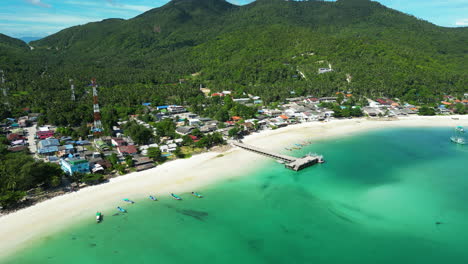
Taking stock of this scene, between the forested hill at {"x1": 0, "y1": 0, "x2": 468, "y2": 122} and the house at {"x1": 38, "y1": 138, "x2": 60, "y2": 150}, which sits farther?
the forested hill at {"x1": 0, "y1": 0, "x2": 468, "y2": 122}

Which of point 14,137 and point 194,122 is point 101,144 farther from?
point 194,122

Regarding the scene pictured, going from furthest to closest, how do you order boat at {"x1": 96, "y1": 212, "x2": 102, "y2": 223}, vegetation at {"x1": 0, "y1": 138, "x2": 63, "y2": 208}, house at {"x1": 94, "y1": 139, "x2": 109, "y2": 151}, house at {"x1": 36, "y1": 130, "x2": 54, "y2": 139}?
1. house at {"x1": 36, "y1": 130, "x2": 54, "y2": 139}
2. house at {"x1": 94, "y1": 139, "x2": 109, "y2": 151}
3. vegetation at {"x1": 0, "y1": 138, "x2": 63, "y2": 208}
4. boat at {"x1": 96, "y1": 212, "x2": 102, "y2": 223}

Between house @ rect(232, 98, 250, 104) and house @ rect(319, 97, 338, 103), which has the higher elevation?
house @ rect(319, 97, 338, 103)

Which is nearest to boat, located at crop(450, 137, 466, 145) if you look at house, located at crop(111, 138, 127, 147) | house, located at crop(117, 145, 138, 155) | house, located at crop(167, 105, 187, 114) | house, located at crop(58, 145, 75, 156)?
house, located at crop(167, 105, 187, 114)

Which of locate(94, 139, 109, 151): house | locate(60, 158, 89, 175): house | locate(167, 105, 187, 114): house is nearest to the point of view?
locate(60, 158, 89, 175): house

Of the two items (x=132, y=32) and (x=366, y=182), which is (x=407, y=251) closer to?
(x=366, y=182)

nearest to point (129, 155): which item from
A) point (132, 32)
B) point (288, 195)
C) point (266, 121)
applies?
point (288, 195)

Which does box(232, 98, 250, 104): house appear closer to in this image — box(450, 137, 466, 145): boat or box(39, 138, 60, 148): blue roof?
box(39, 138, 60, 148): blue roof
